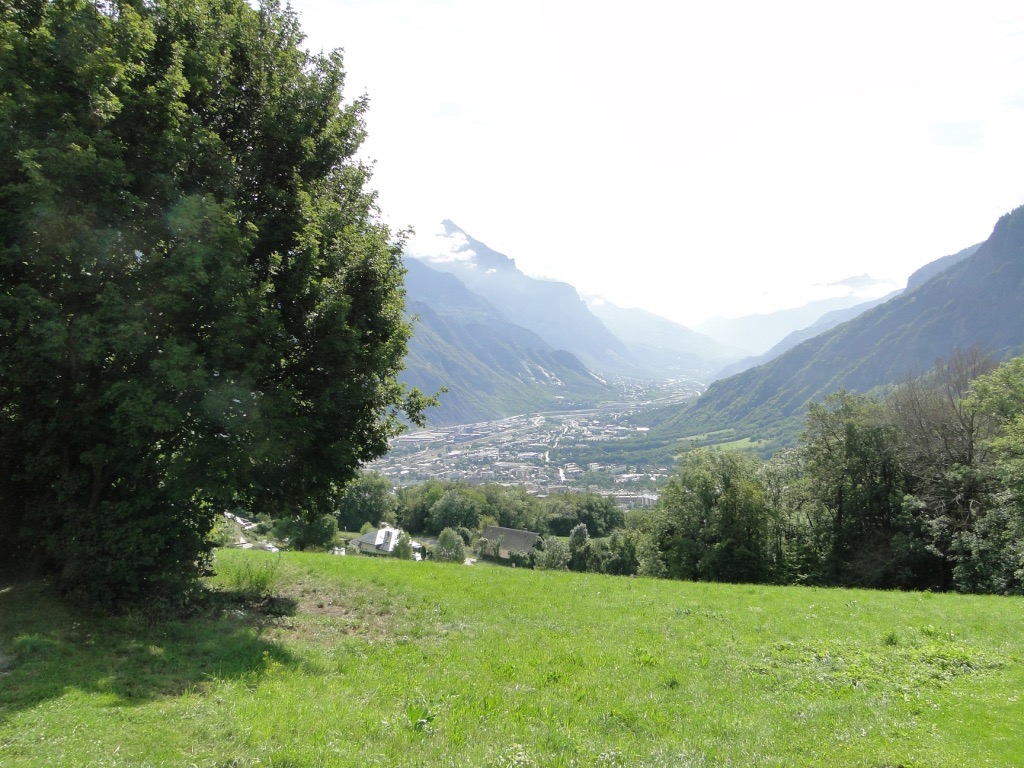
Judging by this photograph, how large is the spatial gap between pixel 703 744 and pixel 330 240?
1274cm

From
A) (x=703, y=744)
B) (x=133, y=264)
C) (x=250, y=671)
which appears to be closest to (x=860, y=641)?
(x=703, y=744)

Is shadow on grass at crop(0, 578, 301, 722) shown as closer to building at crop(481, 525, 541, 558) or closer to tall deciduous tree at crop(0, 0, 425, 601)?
tall deciduous tree at crop(0, 0, 425, 601)

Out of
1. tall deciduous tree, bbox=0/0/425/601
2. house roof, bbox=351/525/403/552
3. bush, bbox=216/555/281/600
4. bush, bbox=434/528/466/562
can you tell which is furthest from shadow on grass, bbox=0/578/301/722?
house roof, bbox=351/525/403/552

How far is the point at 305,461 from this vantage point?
13.5 m

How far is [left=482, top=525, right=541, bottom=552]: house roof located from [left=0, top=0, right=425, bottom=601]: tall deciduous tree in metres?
79.8

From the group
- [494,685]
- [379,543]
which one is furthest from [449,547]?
[494,685]

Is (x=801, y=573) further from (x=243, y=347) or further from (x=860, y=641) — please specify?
(x=243, y=347)

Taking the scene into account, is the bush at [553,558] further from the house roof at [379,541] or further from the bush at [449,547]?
the house roof at [379,541]

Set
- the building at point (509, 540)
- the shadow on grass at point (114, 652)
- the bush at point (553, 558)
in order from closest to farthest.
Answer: the shadow on grass at point (114, 652), the bush at point (553, 558), the building at point (509, 540)

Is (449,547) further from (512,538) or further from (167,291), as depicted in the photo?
(167,291)

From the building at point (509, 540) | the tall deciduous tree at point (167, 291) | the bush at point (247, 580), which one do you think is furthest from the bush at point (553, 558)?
the tall deciduous tree at point (167, 291)

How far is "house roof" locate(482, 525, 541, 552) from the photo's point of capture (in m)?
90.6

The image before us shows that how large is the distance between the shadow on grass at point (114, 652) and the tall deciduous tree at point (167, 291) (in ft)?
2.98

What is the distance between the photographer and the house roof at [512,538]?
90.6 meters
